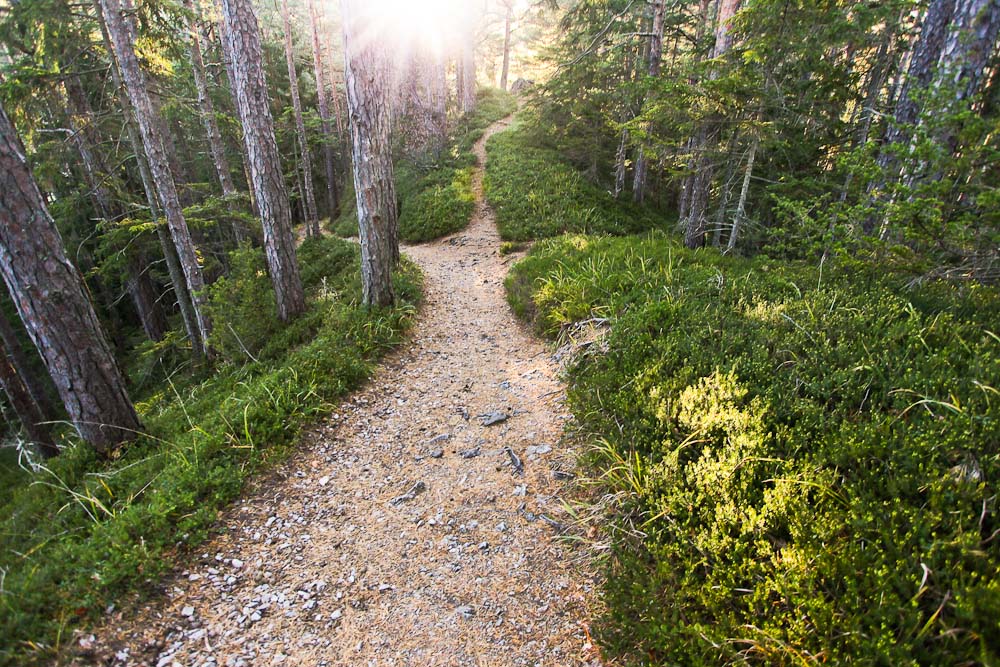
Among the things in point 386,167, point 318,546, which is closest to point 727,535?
point 318,546

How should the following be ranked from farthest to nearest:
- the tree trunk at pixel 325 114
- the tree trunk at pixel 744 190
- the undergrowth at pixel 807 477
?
the tree trunk at pixel 325 114, the tree trunk at pixel 744 190, the undergrowth at pixel 807 477

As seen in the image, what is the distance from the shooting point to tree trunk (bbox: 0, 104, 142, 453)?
4348 millimetres

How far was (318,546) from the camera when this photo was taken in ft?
13.1

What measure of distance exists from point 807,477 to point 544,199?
13.4 m

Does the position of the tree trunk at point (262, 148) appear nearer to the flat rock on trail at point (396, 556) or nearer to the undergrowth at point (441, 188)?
the flat rock on trail at point (396, 556)

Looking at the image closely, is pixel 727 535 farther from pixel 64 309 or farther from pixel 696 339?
pixel 64 309

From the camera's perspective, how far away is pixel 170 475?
171 inches

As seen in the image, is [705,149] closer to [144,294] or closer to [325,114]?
[144,294]

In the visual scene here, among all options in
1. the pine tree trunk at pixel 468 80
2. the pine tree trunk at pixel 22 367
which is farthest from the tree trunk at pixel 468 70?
the pine tree trunk at pixel 22 367

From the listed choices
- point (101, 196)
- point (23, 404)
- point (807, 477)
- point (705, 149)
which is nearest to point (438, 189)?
point (101, 196)

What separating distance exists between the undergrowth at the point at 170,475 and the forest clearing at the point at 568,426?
4cm

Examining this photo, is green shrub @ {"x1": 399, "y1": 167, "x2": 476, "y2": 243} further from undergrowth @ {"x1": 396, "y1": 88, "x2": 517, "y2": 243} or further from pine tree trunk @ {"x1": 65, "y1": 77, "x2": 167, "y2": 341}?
pine tree trunk @ {"x1": 65, "y1": 77, "x2": 167, "y2": 341}

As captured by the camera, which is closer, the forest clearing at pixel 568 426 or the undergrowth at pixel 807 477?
the undergrowth at pixel 807 477

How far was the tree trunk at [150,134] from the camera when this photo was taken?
26.4 ft
